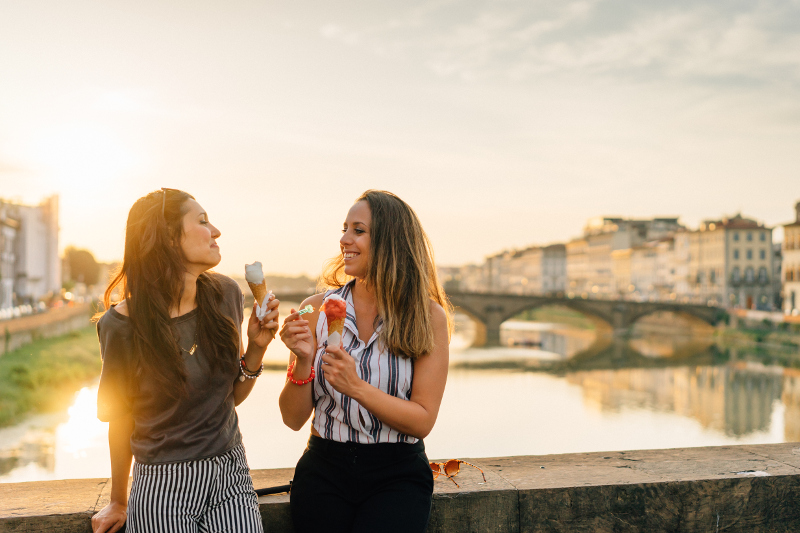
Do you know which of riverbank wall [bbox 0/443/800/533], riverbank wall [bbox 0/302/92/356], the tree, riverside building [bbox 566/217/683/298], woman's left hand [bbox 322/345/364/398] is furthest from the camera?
riverside building [bbox 566/217/683/298]

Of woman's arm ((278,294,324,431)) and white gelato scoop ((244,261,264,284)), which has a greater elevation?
white gelato scoop ((244,261,264,284))

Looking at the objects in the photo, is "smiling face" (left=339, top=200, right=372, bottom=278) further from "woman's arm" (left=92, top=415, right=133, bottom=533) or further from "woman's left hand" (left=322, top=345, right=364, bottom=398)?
"woman's arm" (left=92, top=415, right=133, bottom=533)

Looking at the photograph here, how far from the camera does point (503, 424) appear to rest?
15.9m

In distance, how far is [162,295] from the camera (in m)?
1.69

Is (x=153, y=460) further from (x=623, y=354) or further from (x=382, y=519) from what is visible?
(x=623, y=354)

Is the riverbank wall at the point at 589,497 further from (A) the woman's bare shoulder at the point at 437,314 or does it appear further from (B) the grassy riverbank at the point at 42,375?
(B) the grassy riverbank at the point at 42,375

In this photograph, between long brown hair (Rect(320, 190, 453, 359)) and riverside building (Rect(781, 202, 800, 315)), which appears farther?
riverside building (Rect(781, 202, 800, 315))

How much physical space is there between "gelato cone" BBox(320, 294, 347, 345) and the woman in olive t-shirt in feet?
0.39

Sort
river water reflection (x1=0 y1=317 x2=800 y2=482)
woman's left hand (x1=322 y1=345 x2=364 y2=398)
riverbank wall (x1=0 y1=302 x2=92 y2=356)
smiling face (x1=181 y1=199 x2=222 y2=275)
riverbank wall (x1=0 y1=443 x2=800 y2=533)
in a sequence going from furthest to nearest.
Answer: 1. riverbank wall (x1=0 y1=302 x2=92 y2=356)
2. river water reflection (x1=0 y1=317 x2=800 y2=482)
3. riverbank wall (x1=0 y1=443 x2=800 y2=533)
4. smiling face (x1=181 y1=199 x2=222 y2=275)
5. woman's left hand (x1=322 y1=345 x2=364 y2=398)

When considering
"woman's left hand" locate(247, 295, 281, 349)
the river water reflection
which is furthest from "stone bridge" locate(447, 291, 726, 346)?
"woman's left hand" locate(247, 295, 281, 349)

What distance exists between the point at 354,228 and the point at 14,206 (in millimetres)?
45763

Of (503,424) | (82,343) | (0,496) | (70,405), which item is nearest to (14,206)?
(82,343)

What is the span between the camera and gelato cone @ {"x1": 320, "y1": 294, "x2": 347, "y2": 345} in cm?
169

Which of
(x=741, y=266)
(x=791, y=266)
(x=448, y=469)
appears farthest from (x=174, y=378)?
(x=741, y=266)
